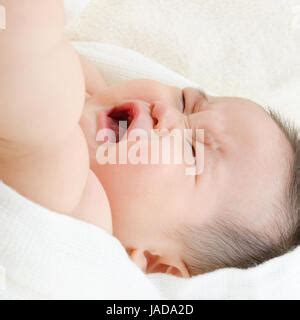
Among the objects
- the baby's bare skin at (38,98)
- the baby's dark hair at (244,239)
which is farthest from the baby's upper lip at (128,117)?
the baby's bare skin at (38,98)

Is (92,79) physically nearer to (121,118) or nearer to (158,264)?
(121,118)

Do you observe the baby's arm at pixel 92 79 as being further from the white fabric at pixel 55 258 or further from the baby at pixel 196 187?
the white fabric at pixel 55 258

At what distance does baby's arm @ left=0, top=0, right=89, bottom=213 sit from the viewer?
37cm

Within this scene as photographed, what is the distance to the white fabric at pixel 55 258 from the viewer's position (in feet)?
1.66

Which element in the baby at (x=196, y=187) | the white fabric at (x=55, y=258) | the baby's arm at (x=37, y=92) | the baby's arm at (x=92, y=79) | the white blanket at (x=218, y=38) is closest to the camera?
the baby's arm at (x=37, y=92)

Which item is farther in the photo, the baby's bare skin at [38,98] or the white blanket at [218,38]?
the white blanket at [218,38]

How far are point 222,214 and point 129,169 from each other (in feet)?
0.43

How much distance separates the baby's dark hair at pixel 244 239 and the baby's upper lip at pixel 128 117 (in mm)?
141

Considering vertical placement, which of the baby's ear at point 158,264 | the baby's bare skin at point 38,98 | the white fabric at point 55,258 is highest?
the baby's bare skin at point 38,98

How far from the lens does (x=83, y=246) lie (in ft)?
1.88

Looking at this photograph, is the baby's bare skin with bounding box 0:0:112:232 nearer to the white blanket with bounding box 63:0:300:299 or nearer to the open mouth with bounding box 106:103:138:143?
the open mouth with bounding box 106:103:138:143

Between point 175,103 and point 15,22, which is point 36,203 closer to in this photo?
point 15,22

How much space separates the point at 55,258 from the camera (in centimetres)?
55

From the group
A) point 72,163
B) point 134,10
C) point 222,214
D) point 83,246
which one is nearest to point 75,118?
point 72,163
